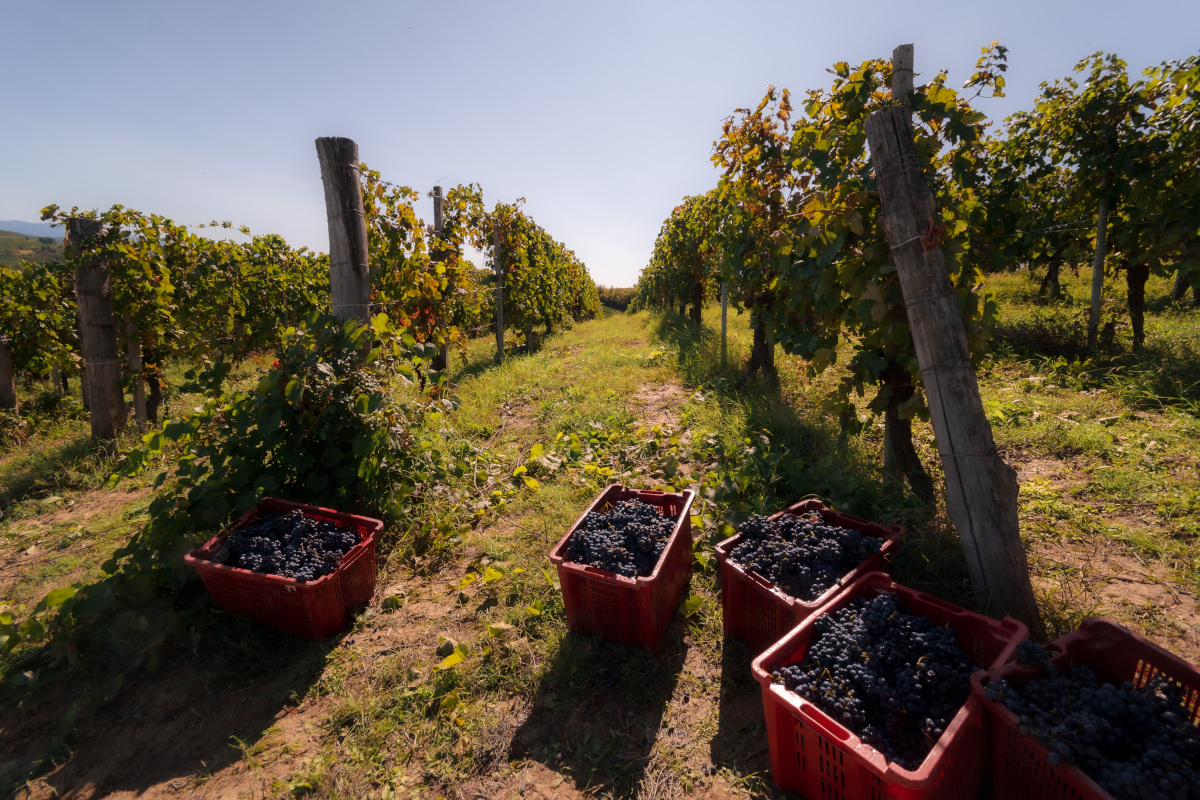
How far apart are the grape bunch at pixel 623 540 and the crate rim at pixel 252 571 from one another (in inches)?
45.0

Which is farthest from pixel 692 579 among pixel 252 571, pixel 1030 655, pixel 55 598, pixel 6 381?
pixel 6 381

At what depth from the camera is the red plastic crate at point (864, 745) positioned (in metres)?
1.34

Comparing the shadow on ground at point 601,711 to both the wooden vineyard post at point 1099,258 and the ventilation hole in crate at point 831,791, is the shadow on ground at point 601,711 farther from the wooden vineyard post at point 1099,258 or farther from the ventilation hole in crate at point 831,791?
the wooden vineyard post at point 1099,258

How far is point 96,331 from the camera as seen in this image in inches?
202

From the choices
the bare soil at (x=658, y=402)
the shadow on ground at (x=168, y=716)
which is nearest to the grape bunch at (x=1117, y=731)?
the shadow on ground at (x=168, y=716)

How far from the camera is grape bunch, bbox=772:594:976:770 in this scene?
1512 mm

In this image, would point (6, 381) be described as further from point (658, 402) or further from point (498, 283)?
point (658, 402)

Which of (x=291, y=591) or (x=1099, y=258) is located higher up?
(x=1099, y=258)

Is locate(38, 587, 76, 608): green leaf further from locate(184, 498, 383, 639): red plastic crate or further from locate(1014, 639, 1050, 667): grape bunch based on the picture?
locate(1014, 639, 1050, 667): grape bunch

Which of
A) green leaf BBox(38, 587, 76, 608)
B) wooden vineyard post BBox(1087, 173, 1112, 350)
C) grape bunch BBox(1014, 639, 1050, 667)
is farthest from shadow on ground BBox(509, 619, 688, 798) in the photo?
wooden vineyard post BBox(1087, 173, 1112, 350)

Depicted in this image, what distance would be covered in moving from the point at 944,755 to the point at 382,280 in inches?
218

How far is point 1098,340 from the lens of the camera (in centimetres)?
609

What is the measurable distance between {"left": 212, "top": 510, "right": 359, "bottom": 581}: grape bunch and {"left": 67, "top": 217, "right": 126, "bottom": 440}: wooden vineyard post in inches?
161

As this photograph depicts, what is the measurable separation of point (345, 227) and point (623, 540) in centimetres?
290
